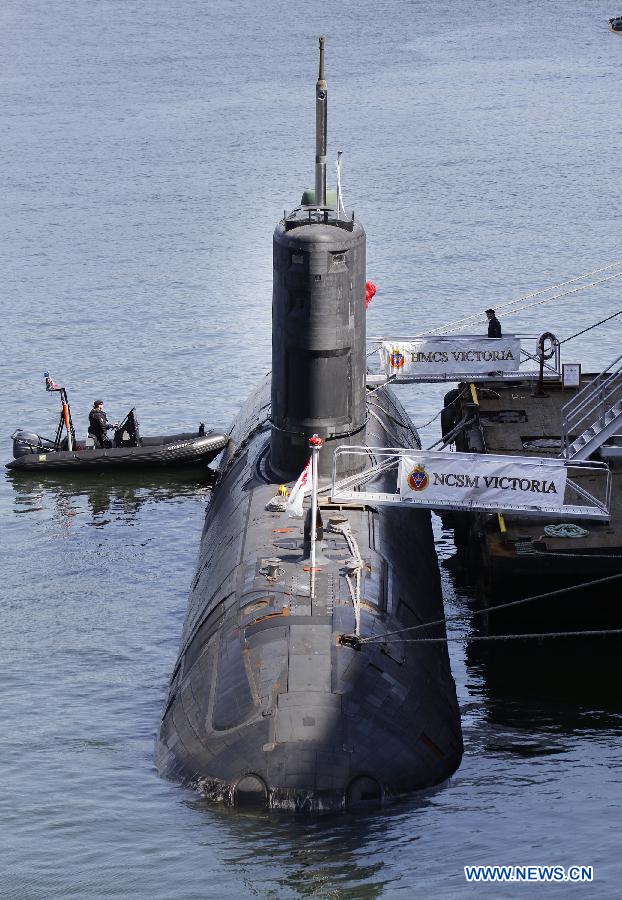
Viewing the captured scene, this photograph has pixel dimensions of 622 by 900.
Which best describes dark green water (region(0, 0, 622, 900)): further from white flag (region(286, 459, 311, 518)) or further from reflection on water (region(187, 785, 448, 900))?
white flag (region(286, 459, 311, 518))

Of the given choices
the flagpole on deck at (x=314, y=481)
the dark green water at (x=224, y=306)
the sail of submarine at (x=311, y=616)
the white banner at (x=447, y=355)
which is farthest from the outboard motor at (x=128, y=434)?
the flagpole on deck at (x=314, y=481)

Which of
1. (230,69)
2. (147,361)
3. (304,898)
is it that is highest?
(230,69)

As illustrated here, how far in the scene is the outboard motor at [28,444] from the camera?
4219cm

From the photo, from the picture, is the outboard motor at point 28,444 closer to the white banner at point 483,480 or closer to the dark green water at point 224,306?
the dark green water at point 224,306

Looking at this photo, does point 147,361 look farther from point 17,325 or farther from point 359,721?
point 359,721

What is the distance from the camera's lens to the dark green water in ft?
70.1

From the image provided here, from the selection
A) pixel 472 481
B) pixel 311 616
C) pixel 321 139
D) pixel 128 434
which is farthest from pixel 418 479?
pixel 128 434

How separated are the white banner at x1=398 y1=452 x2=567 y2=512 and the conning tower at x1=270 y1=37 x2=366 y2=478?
1.39 meters

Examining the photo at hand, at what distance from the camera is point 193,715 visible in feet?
73.6

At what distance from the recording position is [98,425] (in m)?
41.8

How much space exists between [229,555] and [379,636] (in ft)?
14.7

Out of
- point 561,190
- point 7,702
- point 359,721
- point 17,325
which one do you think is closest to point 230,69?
point 561,190

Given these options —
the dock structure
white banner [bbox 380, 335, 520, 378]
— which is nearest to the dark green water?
the dock structure

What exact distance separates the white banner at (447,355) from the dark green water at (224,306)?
15.3 ft
